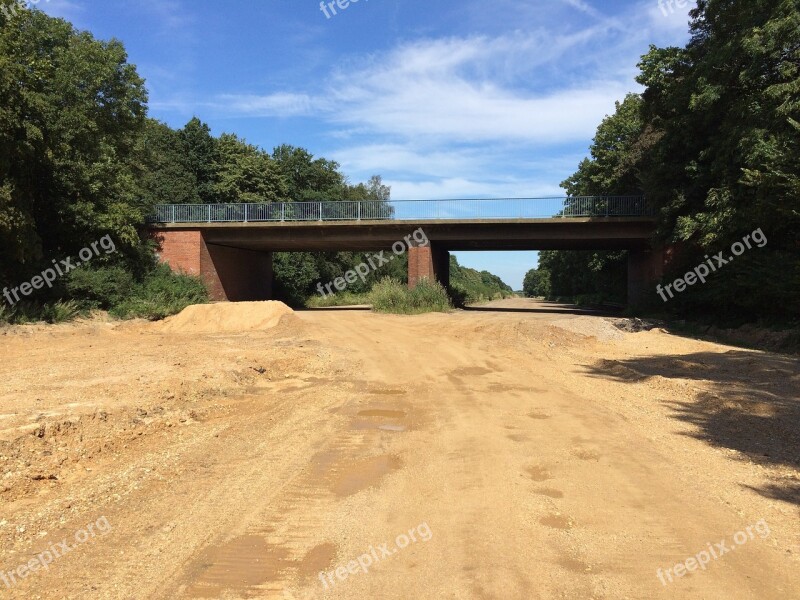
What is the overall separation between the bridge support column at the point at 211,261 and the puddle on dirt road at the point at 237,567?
1212 inches

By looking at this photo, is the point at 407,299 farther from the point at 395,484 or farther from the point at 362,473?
the point at 395,484

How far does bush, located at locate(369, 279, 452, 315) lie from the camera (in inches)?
1104

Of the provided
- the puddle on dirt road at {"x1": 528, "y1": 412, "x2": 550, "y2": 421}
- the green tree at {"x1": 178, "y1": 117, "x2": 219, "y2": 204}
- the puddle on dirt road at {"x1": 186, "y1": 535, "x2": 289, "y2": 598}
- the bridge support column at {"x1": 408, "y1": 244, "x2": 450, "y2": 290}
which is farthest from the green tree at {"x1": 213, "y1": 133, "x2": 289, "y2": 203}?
the puddle on dirt road at {"x1": 186, "y1": 535, "x2": 289, "y2": 598}

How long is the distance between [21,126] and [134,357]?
1162 cm

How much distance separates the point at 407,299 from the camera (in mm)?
28375

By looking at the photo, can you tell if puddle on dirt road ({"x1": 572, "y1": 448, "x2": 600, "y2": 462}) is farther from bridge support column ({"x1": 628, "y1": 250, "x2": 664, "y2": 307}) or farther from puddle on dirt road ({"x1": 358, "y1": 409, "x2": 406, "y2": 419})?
bridge support column ({"x1": 628, "y1": 250, "x2": 664, "y2": 307})

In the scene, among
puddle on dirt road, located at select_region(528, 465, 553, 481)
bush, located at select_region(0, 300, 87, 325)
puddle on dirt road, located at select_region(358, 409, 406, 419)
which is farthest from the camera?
bush, located at select_region(0, 300, 87, 325)

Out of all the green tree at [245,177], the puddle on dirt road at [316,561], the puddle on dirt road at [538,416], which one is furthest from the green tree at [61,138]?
the puddle on dirt road at [316,561]

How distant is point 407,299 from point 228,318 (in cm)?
981

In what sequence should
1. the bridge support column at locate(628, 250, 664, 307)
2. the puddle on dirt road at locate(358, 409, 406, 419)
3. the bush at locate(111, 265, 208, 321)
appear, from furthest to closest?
the bridge support column at locate(628, 250, 664, 307) < the bush at locate(111, 265, 208, 321) < the puddle on dirt road at locate(358, 409, 406, 419)

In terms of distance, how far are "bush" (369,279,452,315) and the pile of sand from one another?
6.50 meters

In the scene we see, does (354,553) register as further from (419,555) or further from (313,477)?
(313,477)

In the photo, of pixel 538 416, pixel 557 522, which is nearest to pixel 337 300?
pixel 538 416

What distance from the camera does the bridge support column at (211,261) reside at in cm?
3294
